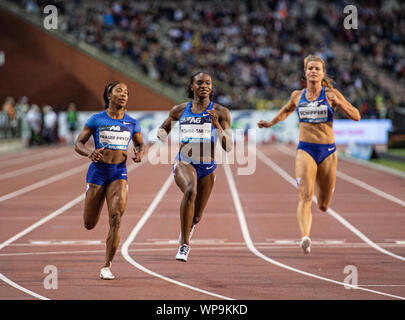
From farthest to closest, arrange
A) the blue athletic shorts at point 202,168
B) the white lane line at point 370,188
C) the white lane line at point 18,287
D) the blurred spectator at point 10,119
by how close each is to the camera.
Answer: the blurred spectator at point 10,119, the white lane line at point 370,188, the blue athletic shorts at point 202,168, the white lane line at point 18,287

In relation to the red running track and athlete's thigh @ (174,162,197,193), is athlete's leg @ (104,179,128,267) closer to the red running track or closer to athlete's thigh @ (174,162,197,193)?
the red running track

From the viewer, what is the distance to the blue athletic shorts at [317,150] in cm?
935

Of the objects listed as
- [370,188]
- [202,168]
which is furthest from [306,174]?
[370,188]

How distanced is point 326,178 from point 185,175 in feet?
5.53

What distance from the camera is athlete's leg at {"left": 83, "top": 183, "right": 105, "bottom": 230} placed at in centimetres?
896

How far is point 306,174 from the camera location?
30.3 ft

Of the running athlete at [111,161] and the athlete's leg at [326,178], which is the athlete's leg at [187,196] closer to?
the running athlete at [111,161]

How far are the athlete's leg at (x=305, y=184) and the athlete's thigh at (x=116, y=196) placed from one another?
201 cm

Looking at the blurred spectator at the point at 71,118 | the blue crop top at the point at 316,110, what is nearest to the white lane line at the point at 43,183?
the blurred spectator at the point at 71,118

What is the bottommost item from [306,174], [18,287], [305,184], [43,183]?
[18,287]

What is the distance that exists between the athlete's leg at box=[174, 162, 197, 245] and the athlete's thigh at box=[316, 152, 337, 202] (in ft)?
4.91

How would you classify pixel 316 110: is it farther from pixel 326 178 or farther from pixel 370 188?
pixel 370 188
